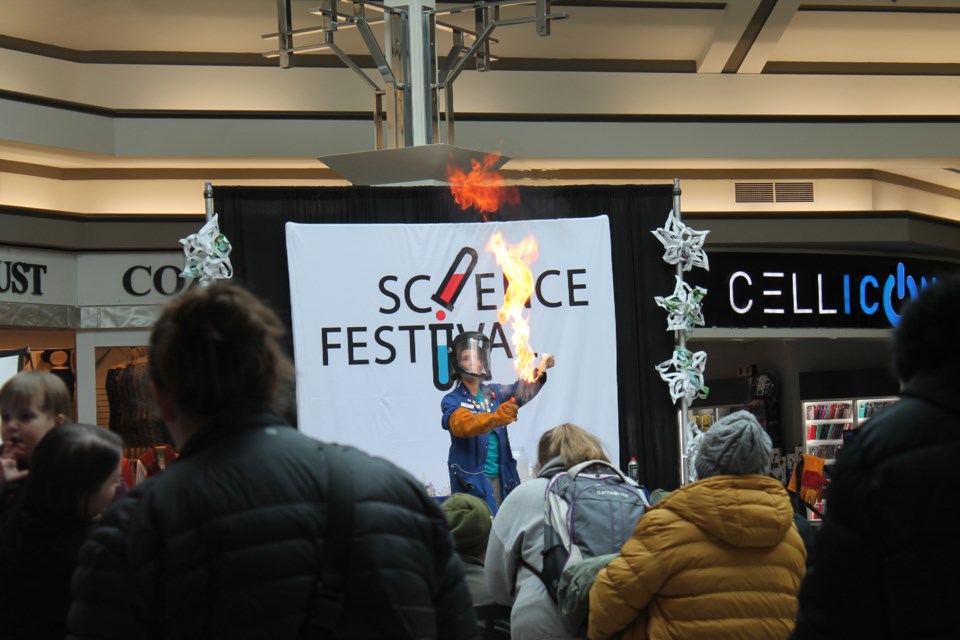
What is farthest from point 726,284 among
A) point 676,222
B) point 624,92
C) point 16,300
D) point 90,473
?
point 90,473

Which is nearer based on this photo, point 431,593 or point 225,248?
point 431,593

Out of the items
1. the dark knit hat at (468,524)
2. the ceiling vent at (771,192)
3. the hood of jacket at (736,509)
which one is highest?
the ceiling vent at (771,192)

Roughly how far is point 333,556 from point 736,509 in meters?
1.51

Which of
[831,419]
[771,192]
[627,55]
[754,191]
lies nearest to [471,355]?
[627,55]

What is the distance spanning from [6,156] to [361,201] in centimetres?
375

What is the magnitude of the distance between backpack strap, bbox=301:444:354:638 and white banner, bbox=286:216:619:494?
5259mm

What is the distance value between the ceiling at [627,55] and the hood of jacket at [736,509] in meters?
6.87

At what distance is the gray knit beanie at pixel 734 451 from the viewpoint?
2.95m

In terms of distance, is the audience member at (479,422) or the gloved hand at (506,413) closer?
the gloved hand at (506,413)

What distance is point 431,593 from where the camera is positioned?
181cm

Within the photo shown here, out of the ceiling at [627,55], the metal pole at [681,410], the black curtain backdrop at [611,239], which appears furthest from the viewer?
the ceiling at [627,55]

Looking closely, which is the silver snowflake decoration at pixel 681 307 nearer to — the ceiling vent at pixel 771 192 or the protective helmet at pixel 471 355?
the protective helmet at pixel 471 355

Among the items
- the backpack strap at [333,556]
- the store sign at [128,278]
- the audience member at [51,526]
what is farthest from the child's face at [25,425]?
the store sign at [128,278]

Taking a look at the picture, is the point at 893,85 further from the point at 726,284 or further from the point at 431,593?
the point at 431,593
